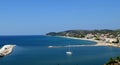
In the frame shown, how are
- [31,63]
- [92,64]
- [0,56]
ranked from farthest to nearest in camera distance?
[0,56], [31,63], [92,64]

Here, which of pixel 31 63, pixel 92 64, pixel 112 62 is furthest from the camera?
pixel 31 63

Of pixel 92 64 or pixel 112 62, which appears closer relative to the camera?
pixel 112 62

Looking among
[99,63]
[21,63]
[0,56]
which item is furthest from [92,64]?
[0,56]

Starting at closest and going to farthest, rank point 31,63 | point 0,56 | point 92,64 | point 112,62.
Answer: point 112,62 < point 92,64 < point 31,63 < point 0,56

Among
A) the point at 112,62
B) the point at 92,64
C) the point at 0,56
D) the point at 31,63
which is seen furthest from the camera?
the point at 0,56

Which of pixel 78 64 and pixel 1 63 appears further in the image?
pixel 1 63

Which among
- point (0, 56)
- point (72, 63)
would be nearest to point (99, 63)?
point (72, 63)

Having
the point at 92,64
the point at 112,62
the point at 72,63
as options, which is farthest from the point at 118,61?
the point at 72,63

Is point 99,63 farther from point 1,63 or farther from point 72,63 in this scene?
point 1,63

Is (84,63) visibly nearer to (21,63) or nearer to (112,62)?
(112,62)
